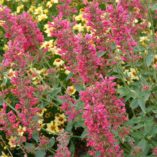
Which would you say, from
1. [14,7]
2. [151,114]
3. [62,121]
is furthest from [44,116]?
[14,7]

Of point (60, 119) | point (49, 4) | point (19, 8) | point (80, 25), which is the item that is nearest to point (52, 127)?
point (60, 119)

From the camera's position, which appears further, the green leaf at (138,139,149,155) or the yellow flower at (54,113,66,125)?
the yellow flower at (54,113,66,125)

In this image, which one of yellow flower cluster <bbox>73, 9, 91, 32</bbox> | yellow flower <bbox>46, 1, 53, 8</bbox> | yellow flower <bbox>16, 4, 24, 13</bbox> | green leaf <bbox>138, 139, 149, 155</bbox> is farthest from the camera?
yellow flower <bbox>16, 4, 24, 13</bbox>

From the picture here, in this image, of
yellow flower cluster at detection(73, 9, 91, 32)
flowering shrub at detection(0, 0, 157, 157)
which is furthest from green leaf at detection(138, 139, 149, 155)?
yellow flower cluster at detection(73, 9, 91, 32)

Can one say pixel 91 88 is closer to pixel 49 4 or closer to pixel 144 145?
pixel 144 145

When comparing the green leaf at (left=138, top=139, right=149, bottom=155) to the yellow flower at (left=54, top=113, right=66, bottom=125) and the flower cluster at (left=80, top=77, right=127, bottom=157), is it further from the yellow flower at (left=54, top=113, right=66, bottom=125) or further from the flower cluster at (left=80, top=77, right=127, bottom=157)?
the yellow flower at (left=54, top=113, right=66, bottom=125)

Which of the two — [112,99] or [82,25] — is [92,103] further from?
[82,25]

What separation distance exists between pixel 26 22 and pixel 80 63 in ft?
2.81

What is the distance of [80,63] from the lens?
9.92 feet

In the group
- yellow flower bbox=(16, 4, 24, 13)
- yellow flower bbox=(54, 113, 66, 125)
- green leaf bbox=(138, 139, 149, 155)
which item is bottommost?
yellow flower bbox=(54, 113, 66, 125)

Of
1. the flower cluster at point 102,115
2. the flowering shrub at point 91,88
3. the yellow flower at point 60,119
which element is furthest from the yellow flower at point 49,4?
the flower cluster at point 102,115

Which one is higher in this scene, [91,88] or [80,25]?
[91,88]

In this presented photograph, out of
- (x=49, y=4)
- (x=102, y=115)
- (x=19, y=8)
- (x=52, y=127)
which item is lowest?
(x=52, y=127)

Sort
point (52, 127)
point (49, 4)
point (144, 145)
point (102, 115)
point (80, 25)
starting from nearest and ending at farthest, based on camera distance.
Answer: point (102, 115)
point (144, 145)
point (52, 127)
point (80, 25)
point (49, 4)
